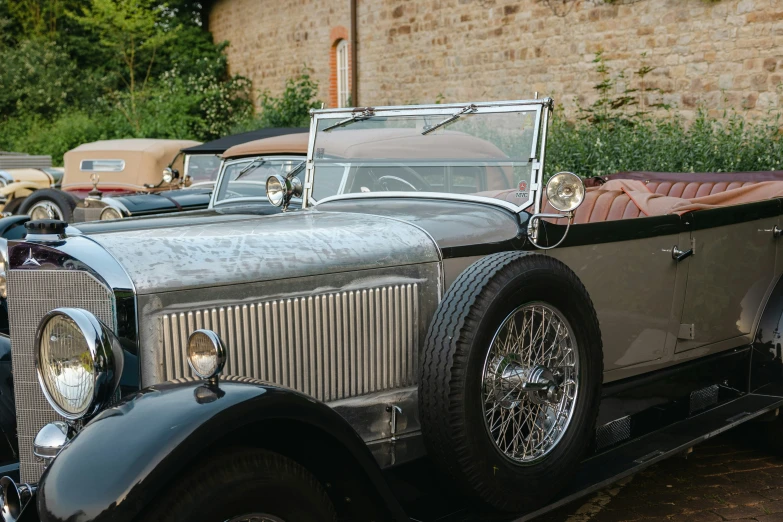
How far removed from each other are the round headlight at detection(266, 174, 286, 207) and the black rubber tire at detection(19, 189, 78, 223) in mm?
6230

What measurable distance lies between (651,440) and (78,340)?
7.26ft

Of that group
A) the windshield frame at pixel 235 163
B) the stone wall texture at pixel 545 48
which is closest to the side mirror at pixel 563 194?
the windshield frame at pixel 235 163

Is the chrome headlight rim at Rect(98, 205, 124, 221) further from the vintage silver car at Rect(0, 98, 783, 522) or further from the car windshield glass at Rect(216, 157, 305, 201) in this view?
the vintage silver car at Rect(0, 98, 783, 522)

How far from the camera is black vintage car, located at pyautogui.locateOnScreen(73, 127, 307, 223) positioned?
8.22 metres

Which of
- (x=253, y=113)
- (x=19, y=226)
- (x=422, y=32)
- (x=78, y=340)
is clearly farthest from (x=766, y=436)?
(x=253, y=113)

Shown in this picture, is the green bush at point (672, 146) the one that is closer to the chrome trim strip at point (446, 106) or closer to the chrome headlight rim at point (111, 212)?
the chrome headlight rim at point (111, 212)

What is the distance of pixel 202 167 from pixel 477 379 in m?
8.36

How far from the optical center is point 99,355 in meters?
2.04

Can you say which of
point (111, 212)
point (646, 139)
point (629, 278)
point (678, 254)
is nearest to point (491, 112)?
point (629, 278)

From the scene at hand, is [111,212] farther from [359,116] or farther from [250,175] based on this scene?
[359,116]

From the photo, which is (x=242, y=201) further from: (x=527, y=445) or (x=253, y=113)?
(x=253, y=113)

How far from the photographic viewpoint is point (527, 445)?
280 cm

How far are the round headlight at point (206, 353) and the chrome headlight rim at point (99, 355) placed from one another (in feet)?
0.64

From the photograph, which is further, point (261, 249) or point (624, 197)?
point (624, 197)
